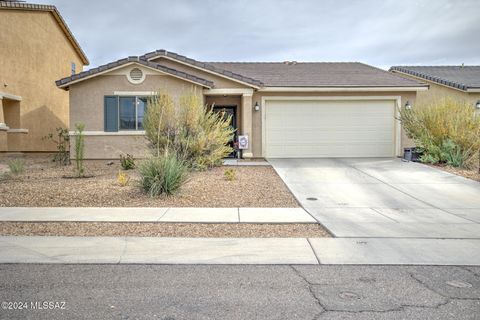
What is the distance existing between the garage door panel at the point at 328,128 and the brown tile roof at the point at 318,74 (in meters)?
0.86

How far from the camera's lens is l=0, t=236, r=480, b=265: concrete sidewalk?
5.45 meters

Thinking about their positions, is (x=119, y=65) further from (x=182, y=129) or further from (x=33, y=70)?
(x=33, y=70)

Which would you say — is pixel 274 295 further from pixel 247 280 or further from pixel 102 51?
pixel 102 51

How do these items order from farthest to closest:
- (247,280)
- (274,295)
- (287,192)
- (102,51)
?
(102,51)
(287,192)
(247,280)
(274,295)

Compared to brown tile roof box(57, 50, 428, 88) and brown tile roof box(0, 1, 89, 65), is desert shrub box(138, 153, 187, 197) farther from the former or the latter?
brown tile roof box(0, 1, 89, 65)

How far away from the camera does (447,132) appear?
15.5m

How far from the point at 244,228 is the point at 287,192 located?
12.2 feet

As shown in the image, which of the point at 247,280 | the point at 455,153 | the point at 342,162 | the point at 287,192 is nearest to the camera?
the point at 247,280

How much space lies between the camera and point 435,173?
45.7ft

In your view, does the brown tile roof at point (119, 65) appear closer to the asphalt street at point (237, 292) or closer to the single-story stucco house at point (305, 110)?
the single-story stucco house at point (305, 110)

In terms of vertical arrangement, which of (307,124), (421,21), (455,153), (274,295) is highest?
(421,21)

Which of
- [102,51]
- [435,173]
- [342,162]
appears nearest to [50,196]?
[342,162]

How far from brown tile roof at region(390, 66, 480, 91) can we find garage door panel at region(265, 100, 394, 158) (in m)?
5.65

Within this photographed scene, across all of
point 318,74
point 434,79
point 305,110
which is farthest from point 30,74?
point 434,79
